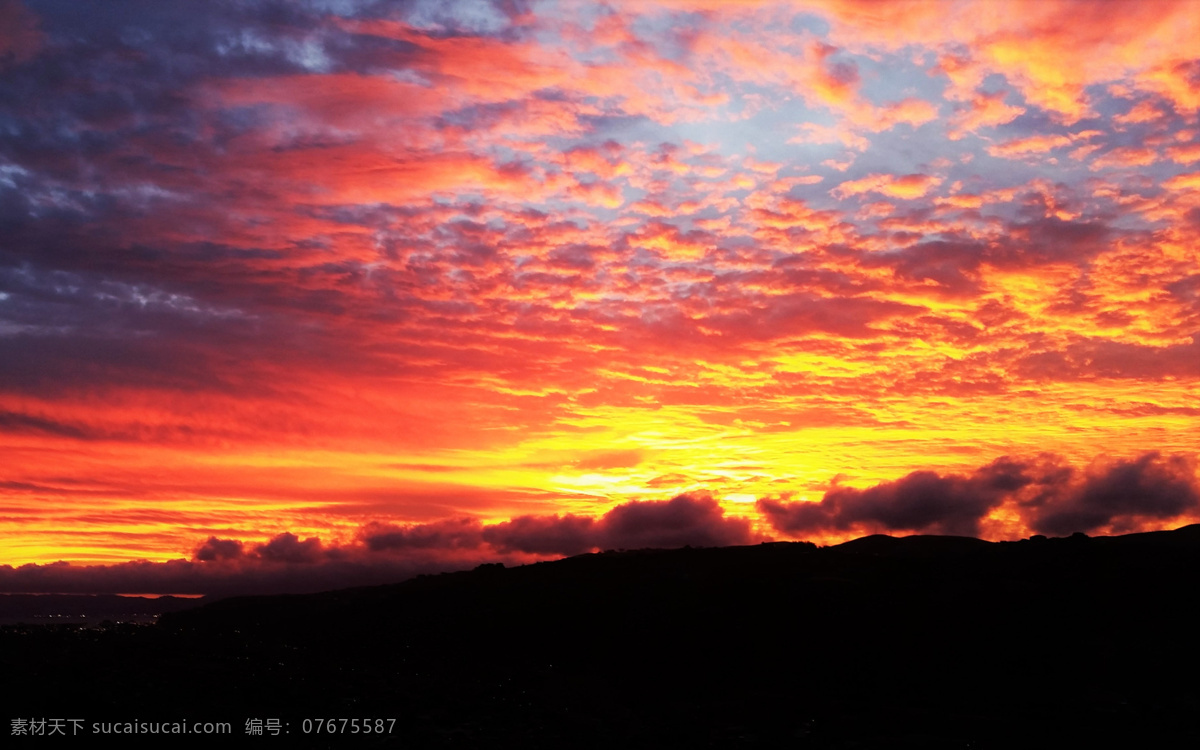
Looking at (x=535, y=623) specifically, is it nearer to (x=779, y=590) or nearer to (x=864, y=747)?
(x=779, y=590)

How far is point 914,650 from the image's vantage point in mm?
63500

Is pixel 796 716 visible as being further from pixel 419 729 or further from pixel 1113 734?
pixel 419 729

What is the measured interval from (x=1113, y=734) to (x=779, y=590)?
41.0 metres

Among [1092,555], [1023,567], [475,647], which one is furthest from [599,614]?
[1092,555]

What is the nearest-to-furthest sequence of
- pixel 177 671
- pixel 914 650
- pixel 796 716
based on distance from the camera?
1. pixel 796 716
2. pixel 177 671
3. pixel 914 650

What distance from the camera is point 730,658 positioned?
6850 cm

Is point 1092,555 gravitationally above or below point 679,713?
above

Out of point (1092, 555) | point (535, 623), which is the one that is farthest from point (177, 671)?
point (1092, 555)

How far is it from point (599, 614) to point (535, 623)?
7070 millimetres

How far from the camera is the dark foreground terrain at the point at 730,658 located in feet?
141

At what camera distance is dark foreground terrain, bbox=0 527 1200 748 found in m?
42.9

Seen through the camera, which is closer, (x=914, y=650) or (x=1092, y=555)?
(x=914, y=650)

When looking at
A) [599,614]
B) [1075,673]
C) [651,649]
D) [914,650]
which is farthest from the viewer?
[599,614]

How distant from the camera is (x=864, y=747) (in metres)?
39.9
